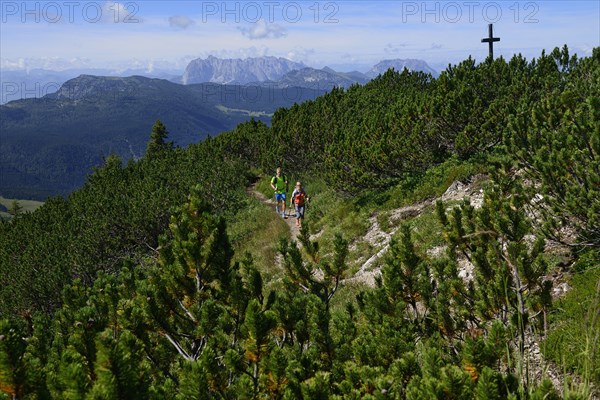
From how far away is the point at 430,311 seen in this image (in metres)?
4.54

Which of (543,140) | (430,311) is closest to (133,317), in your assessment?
(430,311)

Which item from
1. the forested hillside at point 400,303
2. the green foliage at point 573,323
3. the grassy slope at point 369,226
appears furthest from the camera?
the grassy slope at point 369,226

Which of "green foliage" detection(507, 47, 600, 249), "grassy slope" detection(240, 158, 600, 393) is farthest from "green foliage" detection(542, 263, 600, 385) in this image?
"green foliage" detection(507, 47, 600, 249)

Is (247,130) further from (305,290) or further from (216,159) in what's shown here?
(305,290)

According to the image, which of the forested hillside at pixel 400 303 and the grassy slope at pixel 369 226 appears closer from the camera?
the forested hillside at pixel 400 303

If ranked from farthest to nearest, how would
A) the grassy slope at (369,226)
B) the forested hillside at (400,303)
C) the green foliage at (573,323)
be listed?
the grassy slope at (369,226), the green foliage at (573,323), the forested hillside at (400,303)

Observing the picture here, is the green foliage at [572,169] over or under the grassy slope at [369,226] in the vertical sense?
over

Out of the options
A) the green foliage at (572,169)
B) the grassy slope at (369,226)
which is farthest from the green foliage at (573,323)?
the green foliage at (572,169)

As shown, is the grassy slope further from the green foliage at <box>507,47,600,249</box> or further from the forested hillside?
the green foliage at <box>507,47,600,249</box>

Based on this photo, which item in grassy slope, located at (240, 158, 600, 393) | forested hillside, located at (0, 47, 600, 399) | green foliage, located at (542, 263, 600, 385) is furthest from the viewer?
grassy slope, located at (240, 158, 600, 393)

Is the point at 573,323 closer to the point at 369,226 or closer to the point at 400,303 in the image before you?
the point at 400,303

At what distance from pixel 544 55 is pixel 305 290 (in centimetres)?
1665

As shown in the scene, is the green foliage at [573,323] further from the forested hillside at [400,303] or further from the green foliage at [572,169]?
the green foliage at [572,169]

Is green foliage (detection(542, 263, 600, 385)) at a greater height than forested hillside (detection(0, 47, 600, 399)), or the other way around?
forested hillside (detection(0, 47, 600, 399))
